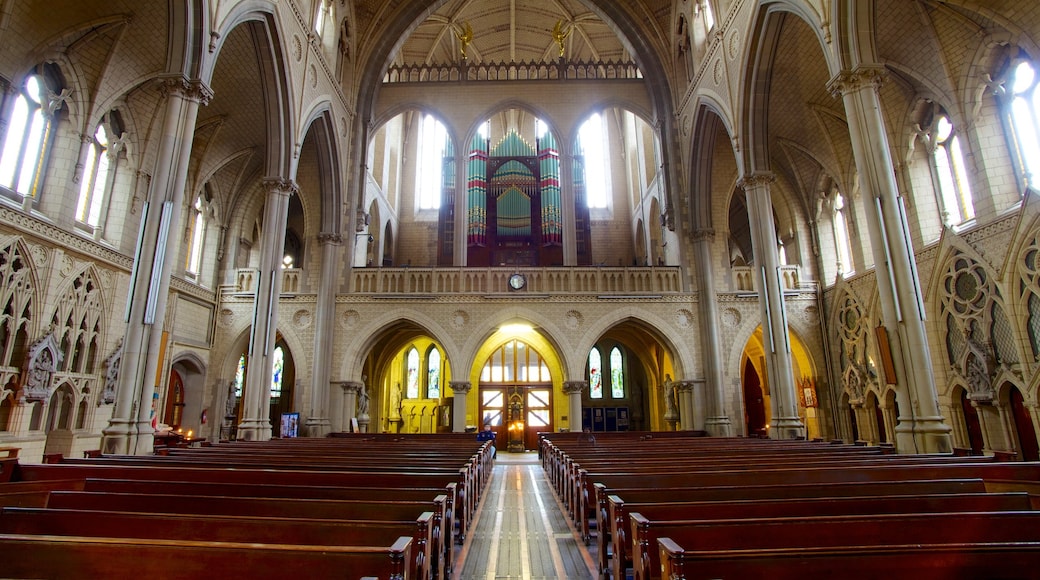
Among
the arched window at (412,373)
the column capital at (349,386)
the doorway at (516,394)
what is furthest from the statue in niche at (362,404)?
the doorway at (516,394)

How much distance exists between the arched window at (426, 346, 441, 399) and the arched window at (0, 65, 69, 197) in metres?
14.2

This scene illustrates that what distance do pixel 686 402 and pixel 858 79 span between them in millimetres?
10241

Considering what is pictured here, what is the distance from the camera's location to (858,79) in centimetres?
929

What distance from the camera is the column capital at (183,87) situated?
9219 millimetres

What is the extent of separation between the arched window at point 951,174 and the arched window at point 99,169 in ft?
65.4

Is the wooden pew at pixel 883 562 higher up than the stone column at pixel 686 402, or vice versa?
the stone column at pixel 686 402

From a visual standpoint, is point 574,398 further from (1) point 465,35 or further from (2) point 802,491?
(1) point 465,35

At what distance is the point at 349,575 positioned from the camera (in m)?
2.40

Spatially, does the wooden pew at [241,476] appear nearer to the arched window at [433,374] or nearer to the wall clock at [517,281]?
the wall clock at [517,281]

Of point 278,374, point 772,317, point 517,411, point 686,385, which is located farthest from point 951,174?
point 278,374

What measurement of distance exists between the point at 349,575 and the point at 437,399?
2064 cm

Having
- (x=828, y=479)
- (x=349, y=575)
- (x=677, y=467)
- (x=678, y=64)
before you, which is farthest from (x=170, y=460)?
(x=678, y=64)

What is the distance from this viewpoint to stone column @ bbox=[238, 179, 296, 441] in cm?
1207

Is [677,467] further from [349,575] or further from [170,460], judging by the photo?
[170,460]
